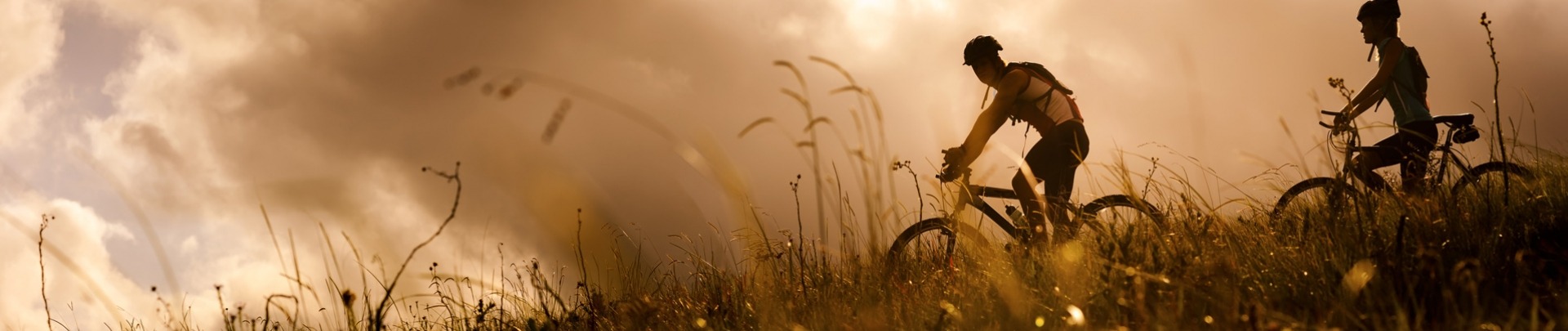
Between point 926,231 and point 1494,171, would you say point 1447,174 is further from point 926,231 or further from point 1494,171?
point 926,231

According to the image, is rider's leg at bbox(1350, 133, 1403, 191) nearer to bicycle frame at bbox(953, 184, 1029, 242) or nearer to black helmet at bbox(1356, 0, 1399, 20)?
black helmet at bbox(1356, 0, 1399, 20)

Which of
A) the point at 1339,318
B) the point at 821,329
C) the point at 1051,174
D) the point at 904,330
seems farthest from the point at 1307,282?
the point at 1051,174

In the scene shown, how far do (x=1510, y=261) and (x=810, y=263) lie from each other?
2.27 m

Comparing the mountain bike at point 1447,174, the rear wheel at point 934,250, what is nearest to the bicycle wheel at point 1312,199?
the mountain bike at point 1447,174

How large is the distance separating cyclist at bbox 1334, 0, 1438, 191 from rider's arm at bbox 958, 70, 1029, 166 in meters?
1.79

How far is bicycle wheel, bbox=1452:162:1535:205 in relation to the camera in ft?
11.9

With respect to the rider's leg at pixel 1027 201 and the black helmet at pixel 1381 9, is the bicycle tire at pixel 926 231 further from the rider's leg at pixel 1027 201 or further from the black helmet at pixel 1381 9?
the black helmet at pixel 1381 9

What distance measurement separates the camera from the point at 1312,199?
4906mm

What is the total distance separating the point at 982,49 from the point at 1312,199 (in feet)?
6.11

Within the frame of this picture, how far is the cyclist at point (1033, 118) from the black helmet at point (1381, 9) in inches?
67.6

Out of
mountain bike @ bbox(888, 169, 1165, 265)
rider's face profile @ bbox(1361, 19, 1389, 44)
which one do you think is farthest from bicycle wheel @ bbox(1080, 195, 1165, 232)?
rider's face profile @ bbox(1361, 19, 1389, 44)

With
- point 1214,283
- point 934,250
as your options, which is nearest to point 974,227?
point 934,250

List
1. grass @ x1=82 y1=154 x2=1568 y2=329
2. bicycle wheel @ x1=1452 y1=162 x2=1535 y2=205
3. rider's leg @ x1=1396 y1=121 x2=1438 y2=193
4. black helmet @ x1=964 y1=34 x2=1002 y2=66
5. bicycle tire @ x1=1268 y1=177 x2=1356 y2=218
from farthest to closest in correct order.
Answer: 1. black helmet @ x1=964 y1=34 x2=1002 y2=66
2. rider's leg @ x1=1396 y1=121 x2=1438 y2=193
3. bicycle tire @ x1=1268 y1=177 x2=1356 y2=218
4. bicycle wheel @ x1=1452 y1=162 x2=1535 y2=205
5. grass @ x1=82 y1=154 x2=1568 y2=329

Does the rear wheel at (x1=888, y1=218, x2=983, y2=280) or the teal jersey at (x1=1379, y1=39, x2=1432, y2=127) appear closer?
the rear wheel at (x1=888, y1=218, x2=983, y2=280)
